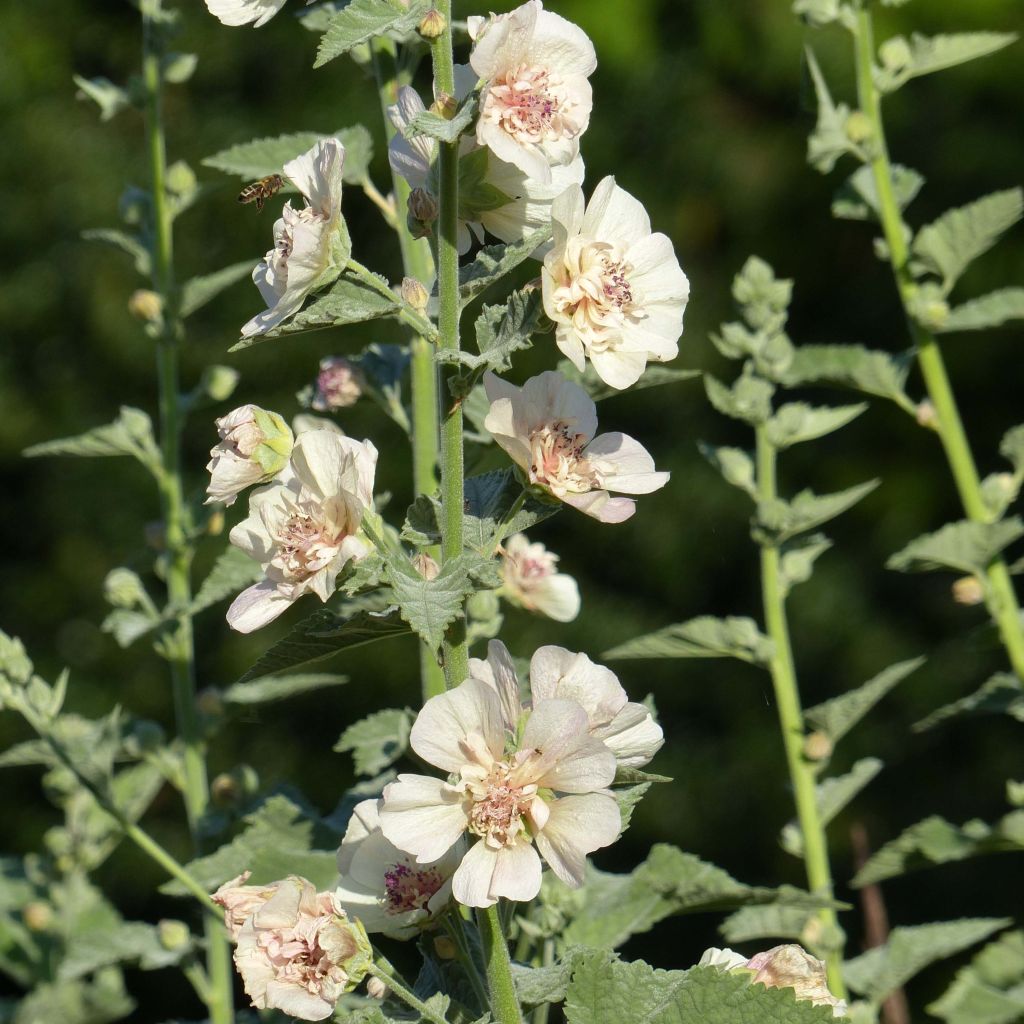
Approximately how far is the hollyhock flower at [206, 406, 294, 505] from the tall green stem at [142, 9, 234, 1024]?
64 cm

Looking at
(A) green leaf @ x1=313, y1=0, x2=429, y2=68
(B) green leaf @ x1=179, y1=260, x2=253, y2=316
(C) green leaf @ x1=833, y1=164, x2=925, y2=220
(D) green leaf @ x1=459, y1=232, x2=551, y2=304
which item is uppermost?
(A) green leaf @ x1=313, y1=0, x2=429, y2=68

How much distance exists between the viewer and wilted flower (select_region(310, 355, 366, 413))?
1.30 meters

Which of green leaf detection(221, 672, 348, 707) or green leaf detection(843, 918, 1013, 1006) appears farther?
green leaf detection(221, 672, 348, 707)

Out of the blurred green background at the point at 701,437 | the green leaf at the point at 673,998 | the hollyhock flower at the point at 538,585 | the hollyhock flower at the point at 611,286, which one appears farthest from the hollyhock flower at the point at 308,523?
the blurred green background at the point at 701,437

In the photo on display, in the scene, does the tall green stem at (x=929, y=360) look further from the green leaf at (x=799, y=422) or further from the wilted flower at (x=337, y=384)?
the wilted flower at (x=337, y=384)

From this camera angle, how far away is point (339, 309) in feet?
2.69

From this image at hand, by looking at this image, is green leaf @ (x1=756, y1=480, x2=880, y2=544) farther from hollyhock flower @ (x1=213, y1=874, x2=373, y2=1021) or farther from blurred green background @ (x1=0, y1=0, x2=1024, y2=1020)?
blurred green background @ (x1=0, y1=0, x2=1024, y2=1020)

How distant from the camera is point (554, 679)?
825 mm

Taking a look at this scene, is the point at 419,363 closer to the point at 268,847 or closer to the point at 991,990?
the point at 268,847

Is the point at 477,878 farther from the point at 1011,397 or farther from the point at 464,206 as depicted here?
the point at 1011,397

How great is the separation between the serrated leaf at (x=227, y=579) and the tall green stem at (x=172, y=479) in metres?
0.04

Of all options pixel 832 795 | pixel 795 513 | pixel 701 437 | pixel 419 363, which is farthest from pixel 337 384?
pixel 701 437

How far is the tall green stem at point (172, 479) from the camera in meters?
1.51

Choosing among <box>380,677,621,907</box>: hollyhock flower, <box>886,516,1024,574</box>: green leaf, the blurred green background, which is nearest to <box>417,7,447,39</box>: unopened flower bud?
<box>380,677,621,907</box>: hollyhock flower
